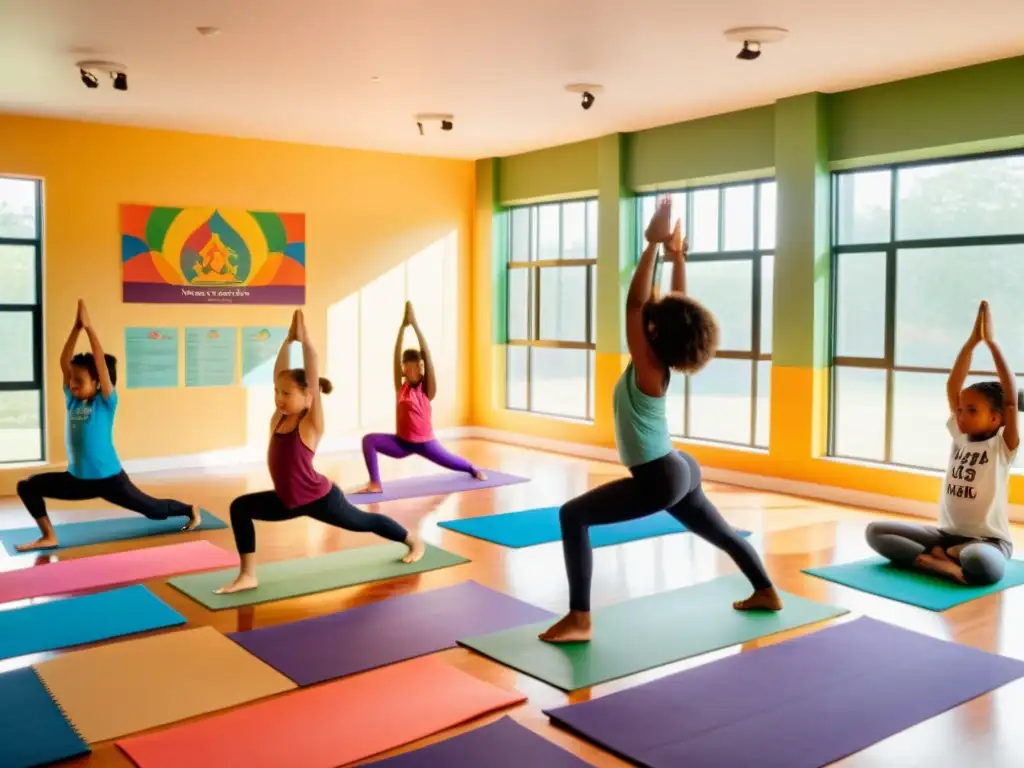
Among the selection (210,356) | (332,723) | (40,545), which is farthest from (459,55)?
(332,723)

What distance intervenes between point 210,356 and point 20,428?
1530 millimetres

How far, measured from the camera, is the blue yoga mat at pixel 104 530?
534 centimetres

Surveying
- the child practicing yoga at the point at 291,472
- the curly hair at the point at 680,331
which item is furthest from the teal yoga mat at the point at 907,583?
the child practicing yoga at the point at 291,472

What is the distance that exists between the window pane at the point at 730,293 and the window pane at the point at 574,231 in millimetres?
1214

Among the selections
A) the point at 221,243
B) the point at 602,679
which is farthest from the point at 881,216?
the point at 221,243

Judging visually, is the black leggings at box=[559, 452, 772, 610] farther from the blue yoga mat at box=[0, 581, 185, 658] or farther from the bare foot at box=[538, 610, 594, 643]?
the blue yoga mat at box=[0, 581, 185, 658]

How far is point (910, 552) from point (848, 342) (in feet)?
7.74

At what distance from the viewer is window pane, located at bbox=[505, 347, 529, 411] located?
947 cm

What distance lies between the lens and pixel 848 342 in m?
6.71

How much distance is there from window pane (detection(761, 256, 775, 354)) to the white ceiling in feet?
3.87

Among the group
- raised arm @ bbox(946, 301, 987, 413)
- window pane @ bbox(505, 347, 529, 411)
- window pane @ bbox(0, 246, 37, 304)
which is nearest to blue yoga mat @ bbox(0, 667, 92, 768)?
raised arm @ bbox(946, 301, 987, 413)

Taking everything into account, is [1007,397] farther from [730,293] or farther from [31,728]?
[31,728]

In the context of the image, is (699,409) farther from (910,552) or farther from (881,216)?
(910,552)

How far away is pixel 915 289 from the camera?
634 cm
